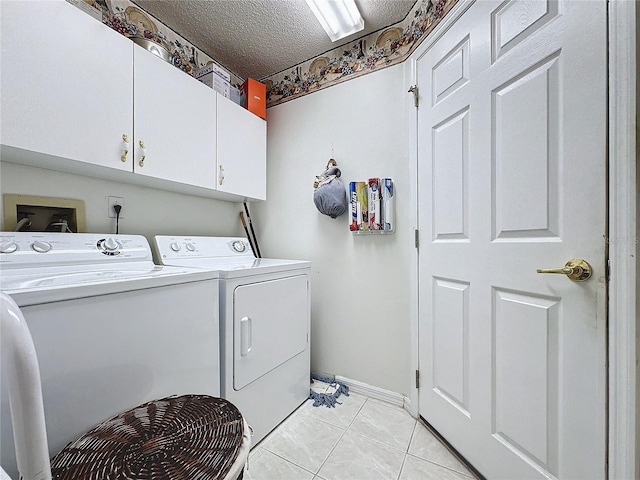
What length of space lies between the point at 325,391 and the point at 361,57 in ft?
8.05

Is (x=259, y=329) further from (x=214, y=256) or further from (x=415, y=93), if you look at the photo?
(x=415, y=93)

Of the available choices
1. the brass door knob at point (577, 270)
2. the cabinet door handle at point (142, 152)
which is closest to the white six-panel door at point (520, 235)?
the brass door knob at point (577, 270)

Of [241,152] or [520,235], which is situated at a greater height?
[241,152]

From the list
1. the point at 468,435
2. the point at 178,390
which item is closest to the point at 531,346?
the point at 468,435

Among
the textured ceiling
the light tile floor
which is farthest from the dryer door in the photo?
the textured ceiling

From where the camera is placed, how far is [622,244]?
789 millimetres

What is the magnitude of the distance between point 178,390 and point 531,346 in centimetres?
140

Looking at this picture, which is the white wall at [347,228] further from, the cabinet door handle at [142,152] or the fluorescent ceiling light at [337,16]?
the cabinet door handle at [142,152]

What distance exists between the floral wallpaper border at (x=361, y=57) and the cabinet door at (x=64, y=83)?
49.1 inches

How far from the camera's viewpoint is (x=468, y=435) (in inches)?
50.6

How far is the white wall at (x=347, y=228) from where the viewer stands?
1.84 meters

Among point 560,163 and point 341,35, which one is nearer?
point 560,163

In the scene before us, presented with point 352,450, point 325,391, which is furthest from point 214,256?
point 352,450

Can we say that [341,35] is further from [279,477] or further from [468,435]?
[279,477]
